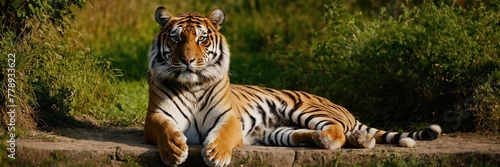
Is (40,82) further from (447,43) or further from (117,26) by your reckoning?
(117,26)

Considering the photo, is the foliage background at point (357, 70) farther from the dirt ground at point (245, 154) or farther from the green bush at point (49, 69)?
the dirt ground at point (245, 154)

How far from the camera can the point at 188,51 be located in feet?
21.8

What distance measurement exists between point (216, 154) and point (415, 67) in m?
2.86

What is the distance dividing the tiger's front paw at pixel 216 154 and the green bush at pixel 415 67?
8.53 ft

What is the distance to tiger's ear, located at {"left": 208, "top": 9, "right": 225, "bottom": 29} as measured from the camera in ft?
23.2

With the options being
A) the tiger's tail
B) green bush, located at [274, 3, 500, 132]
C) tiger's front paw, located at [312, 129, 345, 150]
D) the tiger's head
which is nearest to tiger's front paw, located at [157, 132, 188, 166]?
the tiger's head

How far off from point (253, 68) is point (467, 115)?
3.99m

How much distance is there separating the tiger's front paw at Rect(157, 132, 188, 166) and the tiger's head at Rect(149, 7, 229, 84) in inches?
19.6

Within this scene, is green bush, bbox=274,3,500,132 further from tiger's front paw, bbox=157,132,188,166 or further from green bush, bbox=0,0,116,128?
tiger's front paw, bbox=157,132,188,166

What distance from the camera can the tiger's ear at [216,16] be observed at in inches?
279

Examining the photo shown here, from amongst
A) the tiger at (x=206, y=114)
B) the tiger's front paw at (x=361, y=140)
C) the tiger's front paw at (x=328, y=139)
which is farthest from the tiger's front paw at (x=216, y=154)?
the tiger's front paw at (x=361, y=140)

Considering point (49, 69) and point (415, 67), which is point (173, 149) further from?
point (415, 67)

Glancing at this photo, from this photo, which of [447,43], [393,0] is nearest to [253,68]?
[393,0]

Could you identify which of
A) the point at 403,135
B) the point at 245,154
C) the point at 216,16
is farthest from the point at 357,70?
the point at 245,154
